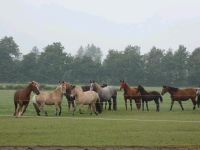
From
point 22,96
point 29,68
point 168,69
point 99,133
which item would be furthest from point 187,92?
point 168,69

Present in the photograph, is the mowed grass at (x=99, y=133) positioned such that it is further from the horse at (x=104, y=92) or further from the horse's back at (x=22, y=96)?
the horse at (x=104, y=92)

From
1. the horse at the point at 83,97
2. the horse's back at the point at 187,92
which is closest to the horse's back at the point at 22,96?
the horse at the point at 83,97

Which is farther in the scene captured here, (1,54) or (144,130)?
(1,54)

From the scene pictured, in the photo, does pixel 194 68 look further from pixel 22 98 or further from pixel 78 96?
pixel 22 98

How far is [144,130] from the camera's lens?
1928 centimetres

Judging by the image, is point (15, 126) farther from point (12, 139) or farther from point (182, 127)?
point (182, 127)

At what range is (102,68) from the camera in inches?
4168

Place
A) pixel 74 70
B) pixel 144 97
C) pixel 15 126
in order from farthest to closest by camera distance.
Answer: pixel 74 70 → pixel 144 97 → pixel 15 126

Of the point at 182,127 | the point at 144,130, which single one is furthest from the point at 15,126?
the point at 182,127

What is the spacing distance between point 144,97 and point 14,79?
67.5 metres

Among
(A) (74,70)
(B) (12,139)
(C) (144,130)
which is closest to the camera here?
(B) (12,139)

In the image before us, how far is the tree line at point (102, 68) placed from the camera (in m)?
100

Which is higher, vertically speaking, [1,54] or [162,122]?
[1,54]

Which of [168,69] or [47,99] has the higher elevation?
[168,69]
